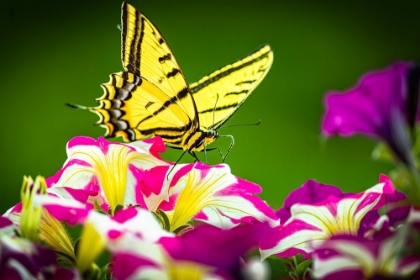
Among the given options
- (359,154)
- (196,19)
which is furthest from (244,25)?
(359,154)

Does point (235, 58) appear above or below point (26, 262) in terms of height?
below

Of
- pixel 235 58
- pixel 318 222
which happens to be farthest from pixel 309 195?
pixel 235 58

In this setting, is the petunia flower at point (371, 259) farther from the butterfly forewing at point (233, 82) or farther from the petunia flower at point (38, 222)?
the butterfly forewing at point (233, 82)

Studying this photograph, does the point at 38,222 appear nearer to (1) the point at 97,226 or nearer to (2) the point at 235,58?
(1) the point at 97,226

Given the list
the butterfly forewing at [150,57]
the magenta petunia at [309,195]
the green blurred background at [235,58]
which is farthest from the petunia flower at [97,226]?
the green blurred background at [235,58]

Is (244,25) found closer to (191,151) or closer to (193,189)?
(191,151)

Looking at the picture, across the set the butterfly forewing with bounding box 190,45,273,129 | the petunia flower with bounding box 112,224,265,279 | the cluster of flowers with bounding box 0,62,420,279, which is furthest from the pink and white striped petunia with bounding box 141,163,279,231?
the butterfly forewing with bounding box 190,45,273,129
